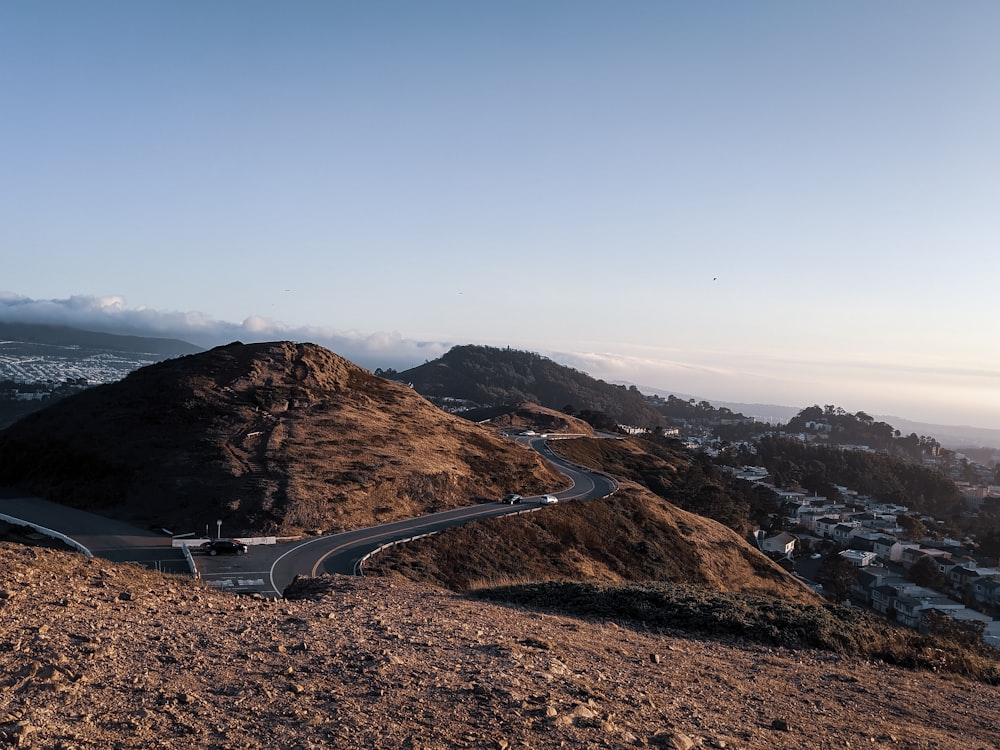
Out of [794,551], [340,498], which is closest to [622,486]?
[340,498]

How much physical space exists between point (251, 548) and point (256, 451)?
10.4 m

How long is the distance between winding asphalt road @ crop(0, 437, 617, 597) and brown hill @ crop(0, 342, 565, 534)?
1340 millimetres

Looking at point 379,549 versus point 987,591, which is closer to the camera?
point 379,549

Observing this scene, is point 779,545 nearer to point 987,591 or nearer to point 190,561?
point 987,591

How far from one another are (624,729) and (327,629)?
5.17 meters

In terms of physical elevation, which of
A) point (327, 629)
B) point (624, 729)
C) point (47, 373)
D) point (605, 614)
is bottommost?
point (47, 373)

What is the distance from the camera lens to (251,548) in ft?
86.5

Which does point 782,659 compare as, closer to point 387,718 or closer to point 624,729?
point 624,729

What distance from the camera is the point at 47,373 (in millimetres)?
198500

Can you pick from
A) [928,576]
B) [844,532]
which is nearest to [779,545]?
[928,576]

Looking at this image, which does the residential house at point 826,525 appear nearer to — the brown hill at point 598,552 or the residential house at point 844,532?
the residential house at point 844,532

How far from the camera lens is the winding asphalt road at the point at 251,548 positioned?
22.4 m

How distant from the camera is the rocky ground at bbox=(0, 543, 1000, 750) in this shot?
6.34 m

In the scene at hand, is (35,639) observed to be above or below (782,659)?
above
